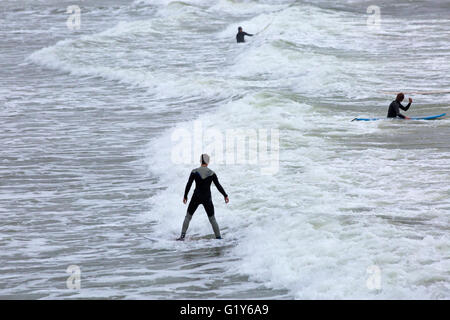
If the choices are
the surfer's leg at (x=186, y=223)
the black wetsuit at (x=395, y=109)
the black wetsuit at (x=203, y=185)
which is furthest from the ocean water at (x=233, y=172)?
the black wetsuit at (x=203, y=185)

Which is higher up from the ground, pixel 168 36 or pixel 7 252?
pixel 168 36

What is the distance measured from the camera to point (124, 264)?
12469mm

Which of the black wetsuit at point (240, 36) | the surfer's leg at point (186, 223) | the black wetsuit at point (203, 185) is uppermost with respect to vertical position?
the black wetsuit at point (240, 36)

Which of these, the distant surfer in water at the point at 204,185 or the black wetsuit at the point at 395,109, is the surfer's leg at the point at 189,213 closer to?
the distant surfer in water at the point at 204,185

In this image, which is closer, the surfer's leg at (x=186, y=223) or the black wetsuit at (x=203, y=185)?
the black wetsuit at (x=203, y=185)

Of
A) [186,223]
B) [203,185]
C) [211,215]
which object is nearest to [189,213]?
[186,223]

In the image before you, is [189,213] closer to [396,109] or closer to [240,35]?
[396,109]

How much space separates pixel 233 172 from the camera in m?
17.6

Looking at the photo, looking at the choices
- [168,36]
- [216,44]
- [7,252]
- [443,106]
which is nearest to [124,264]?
[7,252]

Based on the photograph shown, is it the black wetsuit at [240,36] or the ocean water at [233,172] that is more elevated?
the black wetsuit at [240,36]

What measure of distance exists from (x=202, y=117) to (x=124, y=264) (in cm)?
1211

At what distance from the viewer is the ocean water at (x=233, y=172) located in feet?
38.1

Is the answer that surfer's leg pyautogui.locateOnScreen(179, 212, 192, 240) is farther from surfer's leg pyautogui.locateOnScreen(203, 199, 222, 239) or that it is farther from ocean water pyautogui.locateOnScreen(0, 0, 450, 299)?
surfer's leg pyautogui.locateOnScreen(203, 199, 222, 239)
